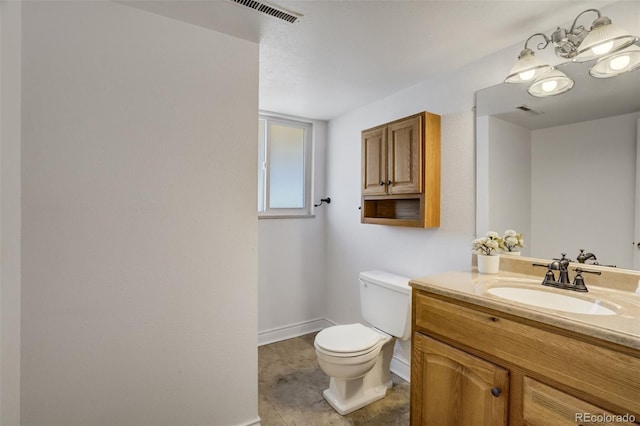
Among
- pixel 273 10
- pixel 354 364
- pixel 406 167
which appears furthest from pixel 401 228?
pixel 273 10

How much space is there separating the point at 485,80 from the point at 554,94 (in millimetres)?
370

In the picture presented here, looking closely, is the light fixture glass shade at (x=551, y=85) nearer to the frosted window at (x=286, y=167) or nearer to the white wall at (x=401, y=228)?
the white wall at (x=401, y=228)

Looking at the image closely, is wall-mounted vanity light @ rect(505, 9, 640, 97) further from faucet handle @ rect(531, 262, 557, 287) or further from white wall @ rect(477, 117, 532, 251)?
faucet handle @ rect(531, 262, 557, 287)

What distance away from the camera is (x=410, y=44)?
164cm

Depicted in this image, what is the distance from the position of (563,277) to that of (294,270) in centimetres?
211

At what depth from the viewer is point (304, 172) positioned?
3.10 meters

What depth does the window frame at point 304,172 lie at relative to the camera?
2842mm

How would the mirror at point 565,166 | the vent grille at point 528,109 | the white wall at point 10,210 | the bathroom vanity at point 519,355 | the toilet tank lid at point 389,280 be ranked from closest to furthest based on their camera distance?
the bathroom vanity at point 519,355
the white wall at point 10,210
the mirror at point 565,166
the vent grille at point 528,109
the toilet tank lid at point 389,280

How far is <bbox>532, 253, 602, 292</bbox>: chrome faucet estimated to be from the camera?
132 cm

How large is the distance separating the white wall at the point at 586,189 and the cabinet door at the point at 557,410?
71 cm

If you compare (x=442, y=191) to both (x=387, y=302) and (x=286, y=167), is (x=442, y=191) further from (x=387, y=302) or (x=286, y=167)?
(x=286, y=167)

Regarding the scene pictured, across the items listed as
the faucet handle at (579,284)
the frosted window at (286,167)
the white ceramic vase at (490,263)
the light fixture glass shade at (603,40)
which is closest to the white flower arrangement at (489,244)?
the white ceramic vase at (490,263)

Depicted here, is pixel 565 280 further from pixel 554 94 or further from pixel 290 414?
pixel 290 414

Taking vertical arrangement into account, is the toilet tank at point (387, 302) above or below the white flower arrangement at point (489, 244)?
below
